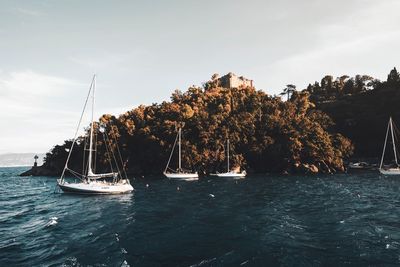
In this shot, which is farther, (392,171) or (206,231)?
(392,171)

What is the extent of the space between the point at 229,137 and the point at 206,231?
6764 cm

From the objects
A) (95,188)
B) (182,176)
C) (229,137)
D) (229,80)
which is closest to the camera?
(95,188)

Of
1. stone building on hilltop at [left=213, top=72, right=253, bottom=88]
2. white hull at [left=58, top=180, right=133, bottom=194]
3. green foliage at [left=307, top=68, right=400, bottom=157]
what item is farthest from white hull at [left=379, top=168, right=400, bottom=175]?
stone building on hilltop at [left=213, top=72, right=253, bottom=88]

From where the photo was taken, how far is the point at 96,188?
4794 centimetres

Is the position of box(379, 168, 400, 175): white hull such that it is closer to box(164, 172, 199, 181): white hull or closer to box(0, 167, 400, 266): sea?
box(0, 167, 400, 266): sea

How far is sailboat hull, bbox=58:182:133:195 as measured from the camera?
48031 millimetres

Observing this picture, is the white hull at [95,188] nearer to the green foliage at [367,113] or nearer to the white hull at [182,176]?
the white hull at [182,176]

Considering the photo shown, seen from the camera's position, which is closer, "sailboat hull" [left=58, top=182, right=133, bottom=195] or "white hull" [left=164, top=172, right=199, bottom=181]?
"sailboat hull" [left=58, top=182, right=133, bottom=195]

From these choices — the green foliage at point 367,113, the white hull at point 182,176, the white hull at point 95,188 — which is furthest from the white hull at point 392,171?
the white hull at point 95,188

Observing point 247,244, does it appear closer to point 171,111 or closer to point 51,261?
point 51,261

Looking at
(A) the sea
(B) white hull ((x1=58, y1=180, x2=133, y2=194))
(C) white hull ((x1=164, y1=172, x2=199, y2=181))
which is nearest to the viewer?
(A) the sea

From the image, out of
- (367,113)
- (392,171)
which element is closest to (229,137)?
(392,171)

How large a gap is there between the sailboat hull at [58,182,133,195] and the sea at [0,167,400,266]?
4198 mm

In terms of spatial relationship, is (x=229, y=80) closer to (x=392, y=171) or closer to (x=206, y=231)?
(x=392, y=171)
